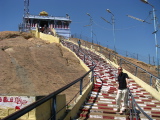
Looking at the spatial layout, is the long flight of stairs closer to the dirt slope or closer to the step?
the step

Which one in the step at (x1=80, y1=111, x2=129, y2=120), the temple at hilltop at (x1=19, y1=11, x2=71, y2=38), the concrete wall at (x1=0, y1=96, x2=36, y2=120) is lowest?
the step at (x1=80, y1=111, x2=129, y2=120)

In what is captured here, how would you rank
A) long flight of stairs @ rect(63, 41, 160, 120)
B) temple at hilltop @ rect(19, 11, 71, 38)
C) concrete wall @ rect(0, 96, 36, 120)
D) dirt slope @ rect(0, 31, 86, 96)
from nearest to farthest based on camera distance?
concrete wall @ rect(0, 96, 36, 120) < long flight of stairs @ rect(63, 41, 160, 120) < dirt slope @ rect(0, 31, 86, 96) < temple at hilltop @ rect(19, 11, 71, 38)

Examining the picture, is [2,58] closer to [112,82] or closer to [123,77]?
[112,82]

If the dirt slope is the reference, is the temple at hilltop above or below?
above

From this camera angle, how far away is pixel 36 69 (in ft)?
54.6

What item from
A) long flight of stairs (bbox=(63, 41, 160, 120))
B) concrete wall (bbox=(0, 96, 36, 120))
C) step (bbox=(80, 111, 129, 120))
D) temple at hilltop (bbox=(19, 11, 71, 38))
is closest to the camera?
concrete wall (bbox=(0, 96, 36, 120))

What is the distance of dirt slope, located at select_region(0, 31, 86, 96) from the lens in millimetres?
13903

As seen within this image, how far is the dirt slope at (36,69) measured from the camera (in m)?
13.9

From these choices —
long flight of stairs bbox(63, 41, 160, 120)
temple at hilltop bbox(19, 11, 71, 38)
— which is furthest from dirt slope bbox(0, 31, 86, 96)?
temple at hilltop bbox(19, 11, 71, 38)

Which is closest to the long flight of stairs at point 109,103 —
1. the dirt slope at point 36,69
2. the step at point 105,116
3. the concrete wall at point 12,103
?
the step at point 105,116

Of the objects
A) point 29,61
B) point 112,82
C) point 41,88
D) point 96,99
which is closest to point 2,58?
point 29,61

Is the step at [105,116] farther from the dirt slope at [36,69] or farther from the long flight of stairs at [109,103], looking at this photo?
the dirt slope at [36,69]

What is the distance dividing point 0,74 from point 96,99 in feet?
28.7

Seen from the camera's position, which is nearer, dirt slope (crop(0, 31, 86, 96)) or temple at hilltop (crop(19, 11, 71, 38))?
dirt slope (crop(0, 31, 86, 96))
